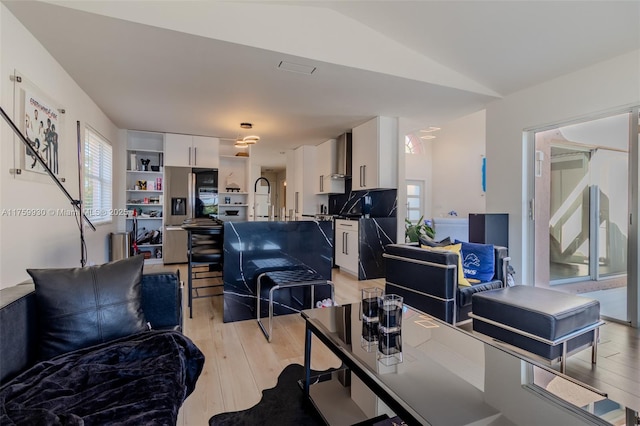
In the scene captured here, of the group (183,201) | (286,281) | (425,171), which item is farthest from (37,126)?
(425,171)

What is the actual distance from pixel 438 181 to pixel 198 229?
872 centimetres

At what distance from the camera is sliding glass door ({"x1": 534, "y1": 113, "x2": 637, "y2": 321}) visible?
11.3 ft

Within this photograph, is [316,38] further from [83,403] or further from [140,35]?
[83,403]

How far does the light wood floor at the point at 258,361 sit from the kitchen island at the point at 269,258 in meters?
0.15

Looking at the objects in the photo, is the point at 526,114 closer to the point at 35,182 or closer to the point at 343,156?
the point at 343,156

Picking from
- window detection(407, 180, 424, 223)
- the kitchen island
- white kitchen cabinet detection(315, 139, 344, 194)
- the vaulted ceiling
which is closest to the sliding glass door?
the vaulted ceiling

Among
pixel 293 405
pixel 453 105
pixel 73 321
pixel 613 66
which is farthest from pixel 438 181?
pixel 73 321

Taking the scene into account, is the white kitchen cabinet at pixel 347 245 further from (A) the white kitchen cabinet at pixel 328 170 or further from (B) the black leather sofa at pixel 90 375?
Answer: (B) the black leather sofa at pixel 90 375

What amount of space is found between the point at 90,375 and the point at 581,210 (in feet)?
16.5

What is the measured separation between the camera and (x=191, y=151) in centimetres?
604

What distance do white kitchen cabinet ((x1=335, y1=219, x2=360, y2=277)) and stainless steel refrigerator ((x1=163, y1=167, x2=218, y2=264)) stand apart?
254 cm

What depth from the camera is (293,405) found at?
1.75 metres

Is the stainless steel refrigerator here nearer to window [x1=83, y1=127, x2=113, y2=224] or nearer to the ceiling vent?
window [x1=83, y1=127, x2=113, y2=224]

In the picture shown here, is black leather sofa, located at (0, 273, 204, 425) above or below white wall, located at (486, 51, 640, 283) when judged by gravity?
below
